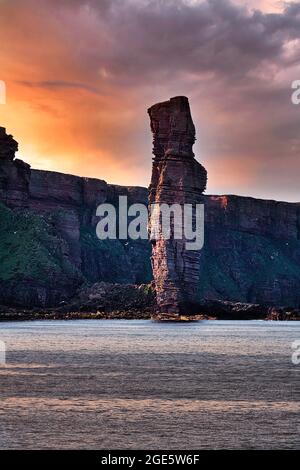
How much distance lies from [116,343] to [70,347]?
15638 mm

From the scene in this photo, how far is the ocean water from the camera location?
4666cm

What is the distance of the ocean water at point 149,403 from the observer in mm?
46656

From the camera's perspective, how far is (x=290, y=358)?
110 m

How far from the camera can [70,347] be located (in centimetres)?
13412

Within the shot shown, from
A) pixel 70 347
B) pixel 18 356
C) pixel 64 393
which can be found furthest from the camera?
pixel 70 347

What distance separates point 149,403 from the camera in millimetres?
60719
